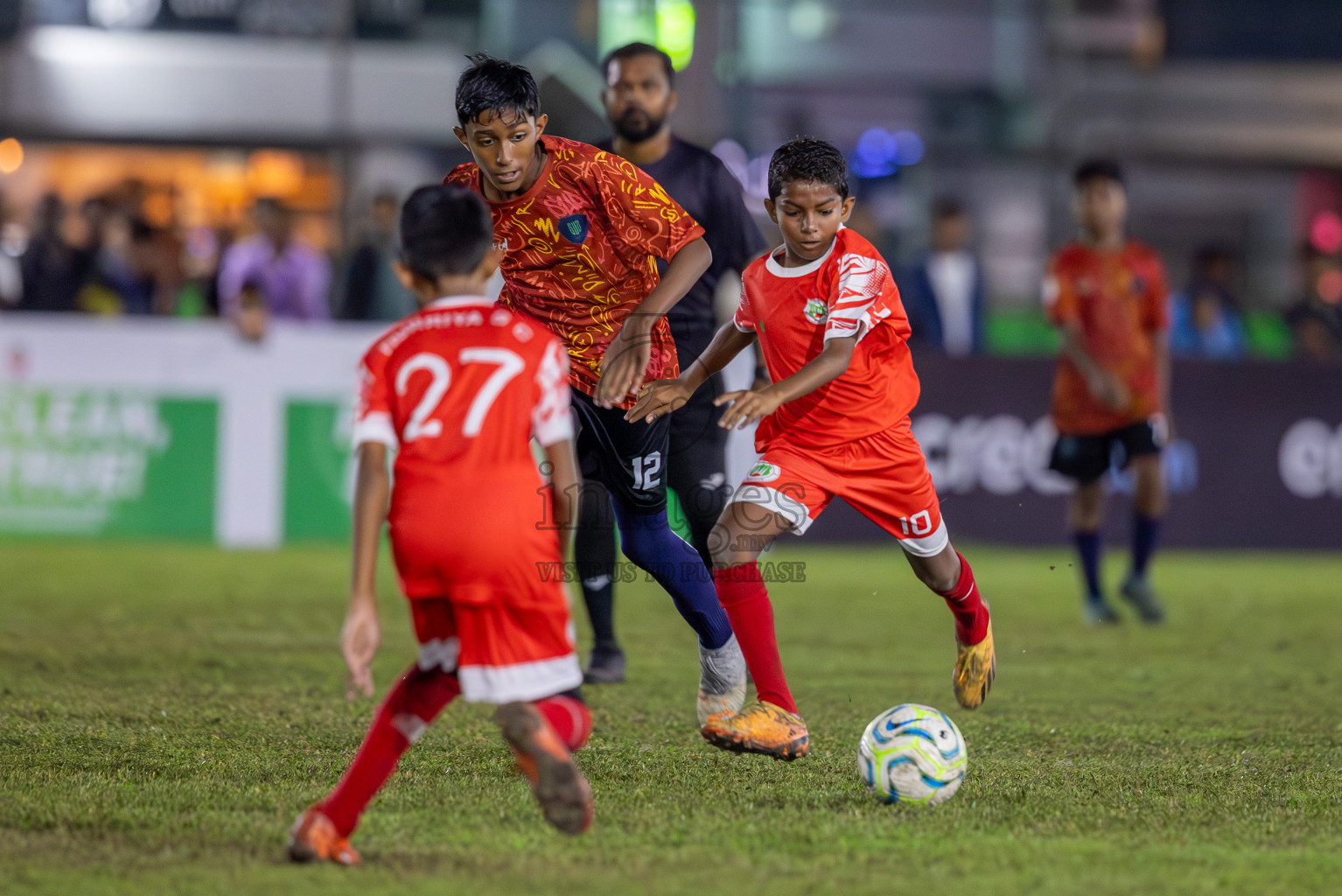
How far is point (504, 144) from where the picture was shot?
13.1 ft

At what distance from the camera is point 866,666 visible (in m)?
6.04

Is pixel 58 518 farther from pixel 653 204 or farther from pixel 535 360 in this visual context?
pixel 535 360

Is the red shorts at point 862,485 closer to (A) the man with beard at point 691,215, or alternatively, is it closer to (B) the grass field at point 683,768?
(B) the grass field at point 683,768

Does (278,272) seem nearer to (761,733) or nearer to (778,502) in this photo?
(778,502)

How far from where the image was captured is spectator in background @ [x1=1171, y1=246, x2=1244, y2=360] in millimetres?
11883

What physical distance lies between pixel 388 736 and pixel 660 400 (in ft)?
4.69

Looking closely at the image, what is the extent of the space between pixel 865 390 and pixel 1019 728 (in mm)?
1231

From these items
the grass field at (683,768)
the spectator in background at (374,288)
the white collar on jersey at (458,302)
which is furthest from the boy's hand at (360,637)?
the spectator in background at (374,288)

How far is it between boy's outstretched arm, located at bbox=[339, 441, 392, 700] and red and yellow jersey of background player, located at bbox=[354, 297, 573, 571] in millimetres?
39

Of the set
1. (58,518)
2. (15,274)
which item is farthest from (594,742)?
(15,274)

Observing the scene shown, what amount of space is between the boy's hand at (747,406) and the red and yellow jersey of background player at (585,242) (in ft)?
1.85

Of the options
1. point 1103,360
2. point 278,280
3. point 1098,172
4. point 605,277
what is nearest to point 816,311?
point 605,277

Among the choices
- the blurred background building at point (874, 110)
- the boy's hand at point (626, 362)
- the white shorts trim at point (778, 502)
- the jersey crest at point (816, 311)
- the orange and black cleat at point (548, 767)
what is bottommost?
the orange and black cleat at point (548, 767)

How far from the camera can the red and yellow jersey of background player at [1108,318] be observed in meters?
7.55
